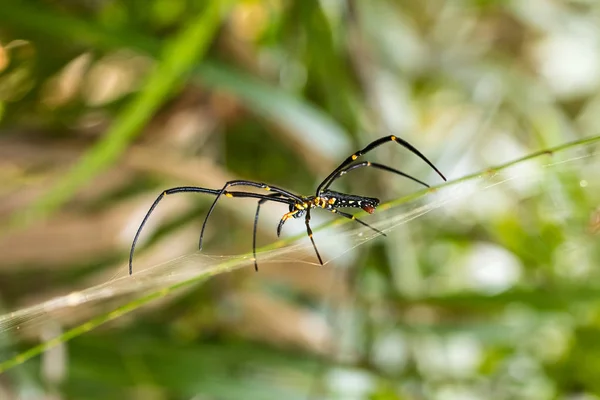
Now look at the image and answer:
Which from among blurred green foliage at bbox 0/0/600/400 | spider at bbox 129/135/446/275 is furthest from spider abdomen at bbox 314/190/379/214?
blurred green foliage at bbox 0/0/600/400

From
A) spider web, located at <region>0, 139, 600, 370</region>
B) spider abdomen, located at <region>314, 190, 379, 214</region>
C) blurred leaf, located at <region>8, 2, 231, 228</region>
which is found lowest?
spider web, located at <region>0, 139, 600, 370</region>

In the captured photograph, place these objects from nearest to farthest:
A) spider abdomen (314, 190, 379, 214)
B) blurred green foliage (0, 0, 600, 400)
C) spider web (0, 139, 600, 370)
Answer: spider web (0, 139, 600, 370) < spider abdomen (314, 190, 379, 214) < blurred green foliage (0, 0, 600, 400)

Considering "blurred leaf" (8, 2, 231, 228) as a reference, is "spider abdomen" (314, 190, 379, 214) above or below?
below

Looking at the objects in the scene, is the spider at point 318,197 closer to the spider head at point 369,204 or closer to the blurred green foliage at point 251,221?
the spider head at point 369,204

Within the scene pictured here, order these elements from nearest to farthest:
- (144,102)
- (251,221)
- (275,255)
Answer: (275,255), (144,102), (251,221)

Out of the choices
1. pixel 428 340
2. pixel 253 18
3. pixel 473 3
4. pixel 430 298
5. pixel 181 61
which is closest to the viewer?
pixel 181 61

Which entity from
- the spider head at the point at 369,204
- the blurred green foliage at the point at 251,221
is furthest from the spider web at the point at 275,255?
the blurred green foliage at the point at 251,221

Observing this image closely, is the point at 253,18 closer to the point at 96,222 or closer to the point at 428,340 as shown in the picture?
the point at 96,222

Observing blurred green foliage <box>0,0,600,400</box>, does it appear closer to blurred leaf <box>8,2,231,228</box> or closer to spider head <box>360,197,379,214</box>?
blurred leaf <box>8,2,231,228</box>

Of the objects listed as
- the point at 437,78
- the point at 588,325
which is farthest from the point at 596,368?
the point at 437,78

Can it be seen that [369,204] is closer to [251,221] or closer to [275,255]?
[275,255]

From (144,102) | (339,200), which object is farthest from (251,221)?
(339,200)
